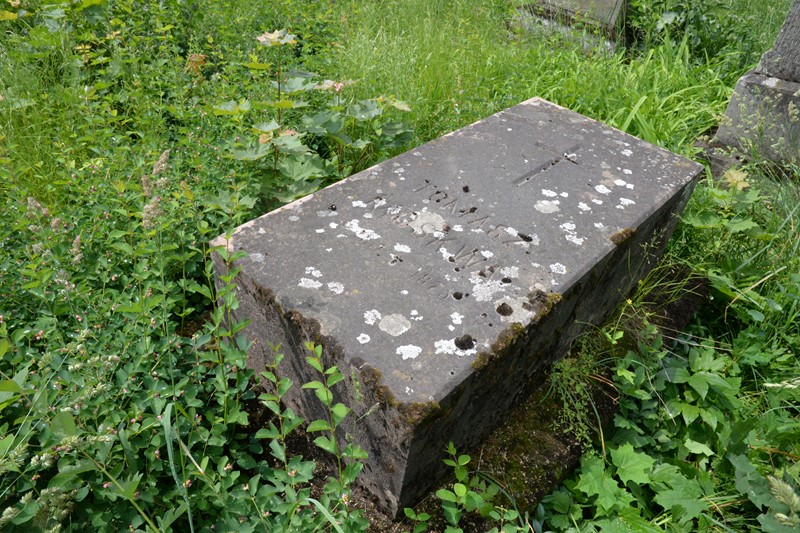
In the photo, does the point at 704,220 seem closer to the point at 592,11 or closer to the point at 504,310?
the point at 504,310

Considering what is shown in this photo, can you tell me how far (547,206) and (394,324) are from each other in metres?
0.90

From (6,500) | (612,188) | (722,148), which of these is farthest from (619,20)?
(6,500)

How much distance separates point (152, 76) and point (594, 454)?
307cm

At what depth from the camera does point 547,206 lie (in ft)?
7.25

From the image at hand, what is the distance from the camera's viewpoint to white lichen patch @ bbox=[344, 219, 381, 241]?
1968 mm

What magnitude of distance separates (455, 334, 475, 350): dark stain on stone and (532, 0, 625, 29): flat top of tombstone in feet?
13.1

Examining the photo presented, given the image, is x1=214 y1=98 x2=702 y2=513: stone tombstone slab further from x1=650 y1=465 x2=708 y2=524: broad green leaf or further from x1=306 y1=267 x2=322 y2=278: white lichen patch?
x1=650 y1=465 x2=708 y2=524: broad green leaf

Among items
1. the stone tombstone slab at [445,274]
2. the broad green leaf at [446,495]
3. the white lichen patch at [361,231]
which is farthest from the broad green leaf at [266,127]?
the broad green leaf at [446,495]

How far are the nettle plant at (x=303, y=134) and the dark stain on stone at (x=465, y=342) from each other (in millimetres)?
1168

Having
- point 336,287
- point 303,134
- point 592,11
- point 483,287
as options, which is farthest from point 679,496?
point 592,11

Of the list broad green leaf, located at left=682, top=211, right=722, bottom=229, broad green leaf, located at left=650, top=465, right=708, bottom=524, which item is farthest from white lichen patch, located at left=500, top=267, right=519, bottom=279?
broad green leaf, located at left=682, top=211, right=722, bottom=229

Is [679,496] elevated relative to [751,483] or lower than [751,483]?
lower

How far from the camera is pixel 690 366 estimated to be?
244 centimetres

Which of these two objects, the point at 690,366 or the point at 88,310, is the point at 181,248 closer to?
the point at 88,310
